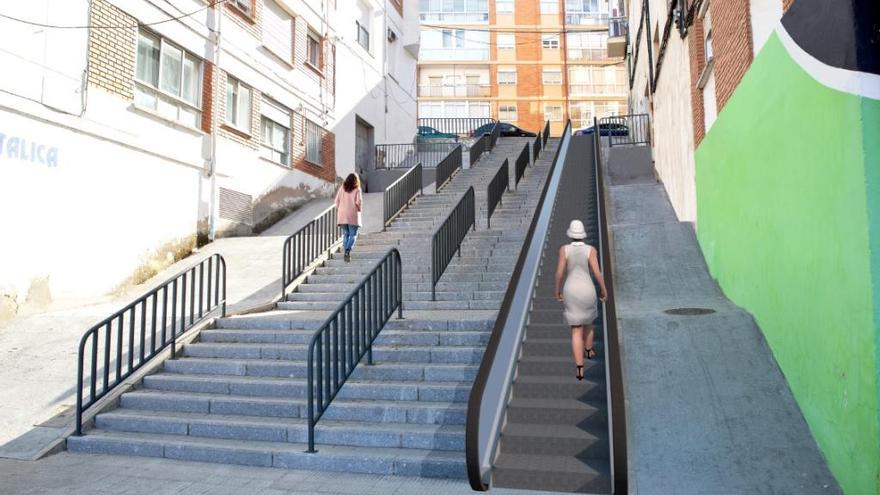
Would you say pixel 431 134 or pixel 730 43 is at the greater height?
pixel 431 134

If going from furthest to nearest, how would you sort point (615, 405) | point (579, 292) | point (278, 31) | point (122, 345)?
point (278, 31), point (122, 345), point (579, 292), point (615, 405)

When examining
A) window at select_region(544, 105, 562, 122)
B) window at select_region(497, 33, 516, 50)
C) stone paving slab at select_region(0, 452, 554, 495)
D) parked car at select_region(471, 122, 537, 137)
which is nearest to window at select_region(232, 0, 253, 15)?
stone paving slab at select_region(0, 452, 554, 495)

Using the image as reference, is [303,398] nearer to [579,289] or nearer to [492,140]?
[579,289]

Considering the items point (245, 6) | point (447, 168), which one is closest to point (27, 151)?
point (245, 6)

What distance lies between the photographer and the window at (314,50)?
17978mm

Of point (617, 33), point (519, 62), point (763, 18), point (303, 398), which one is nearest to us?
point (303, 398)

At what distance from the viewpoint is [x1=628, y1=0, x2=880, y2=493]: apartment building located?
11.8 feet

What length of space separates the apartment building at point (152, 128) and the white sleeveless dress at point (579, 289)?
7542 mm

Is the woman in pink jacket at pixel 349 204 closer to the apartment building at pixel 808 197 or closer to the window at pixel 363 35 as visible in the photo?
the apartment building at pixel 808 197

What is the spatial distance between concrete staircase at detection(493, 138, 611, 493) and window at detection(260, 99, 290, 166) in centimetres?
1088

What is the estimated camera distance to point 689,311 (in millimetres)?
7059

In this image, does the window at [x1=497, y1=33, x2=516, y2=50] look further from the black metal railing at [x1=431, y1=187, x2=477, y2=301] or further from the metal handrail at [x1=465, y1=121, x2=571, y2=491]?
the metal handrail at [x1=465, y1=121, x2=571, y2=491]

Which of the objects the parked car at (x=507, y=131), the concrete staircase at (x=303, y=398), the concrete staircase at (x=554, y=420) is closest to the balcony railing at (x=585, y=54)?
the parked car at (x=507, y=131)

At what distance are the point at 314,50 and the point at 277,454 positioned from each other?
1575cm
